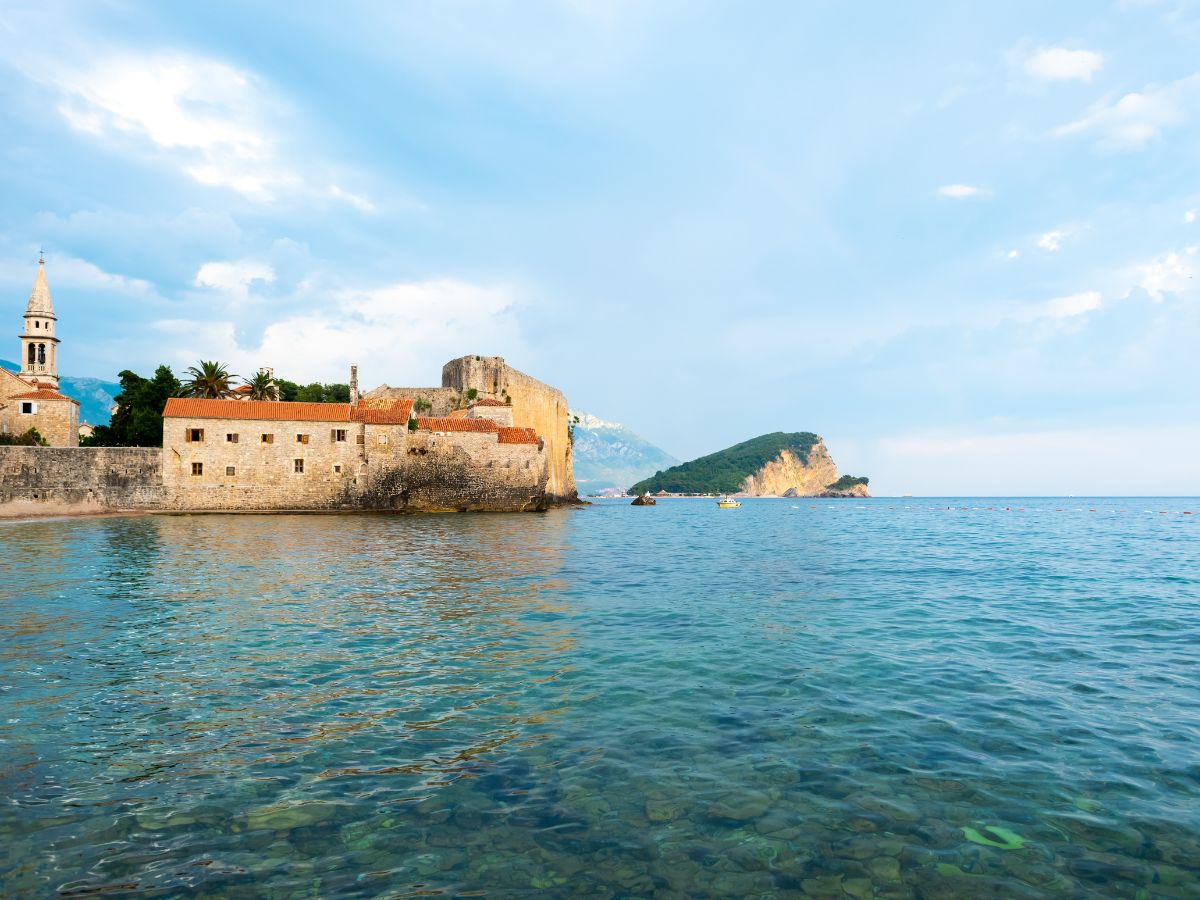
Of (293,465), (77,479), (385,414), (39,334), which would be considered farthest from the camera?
(39,334)

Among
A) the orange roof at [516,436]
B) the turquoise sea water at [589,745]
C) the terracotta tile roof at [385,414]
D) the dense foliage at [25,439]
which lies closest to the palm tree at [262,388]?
the terracotta tile roof at [385,414]

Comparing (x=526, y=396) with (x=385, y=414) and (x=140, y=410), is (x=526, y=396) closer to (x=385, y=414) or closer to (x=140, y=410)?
(x=385, y=414)

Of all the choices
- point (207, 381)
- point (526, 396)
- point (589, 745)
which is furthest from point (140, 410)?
point (589, 745)

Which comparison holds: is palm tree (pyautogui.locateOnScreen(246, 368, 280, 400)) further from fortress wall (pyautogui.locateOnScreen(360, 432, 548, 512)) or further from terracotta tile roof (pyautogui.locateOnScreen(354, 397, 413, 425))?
fortress wall (pyautogui.locateOnScreen(360, 432, 548, 512))

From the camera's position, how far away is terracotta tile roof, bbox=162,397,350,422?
47.5 meters

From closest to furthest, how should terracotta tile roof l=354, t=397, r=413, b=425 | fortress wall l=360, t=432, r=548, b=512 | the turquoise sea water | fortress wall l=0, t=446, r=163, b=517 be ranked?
the turquoise sea water
fortress wall l=0, t=446, r=163, b=517
terracotta tile roof l=354, t=397, r=413, b=425
fortress wall l=360, t=432, r=548, b=512

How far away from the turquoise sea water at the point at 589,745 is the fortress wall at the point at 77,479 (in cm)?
3652

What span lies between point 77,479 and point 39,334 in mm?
30210

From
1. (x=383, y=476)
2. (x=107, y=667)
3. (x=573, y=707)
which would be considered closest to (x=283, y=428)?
(x=383, y=476)

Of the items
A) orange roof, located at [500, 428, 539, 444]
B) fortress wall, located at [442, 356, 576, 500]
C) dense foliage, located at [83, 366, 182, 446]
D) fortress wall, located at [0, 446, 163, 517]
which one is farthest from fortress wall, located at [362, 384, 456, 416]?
fortress wall, located at [0, 446, 163, 517]

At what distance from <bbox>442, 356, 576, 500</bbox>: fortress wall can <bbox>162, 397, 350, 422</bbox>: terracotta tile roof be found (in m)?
17.3

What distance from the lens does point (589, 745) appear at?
6.70m

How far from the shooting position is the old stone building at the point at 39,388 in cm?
5231

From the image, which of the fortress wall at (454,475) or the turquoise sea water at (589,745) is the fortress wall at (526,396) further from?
the turquoise sea water at (589,745)
